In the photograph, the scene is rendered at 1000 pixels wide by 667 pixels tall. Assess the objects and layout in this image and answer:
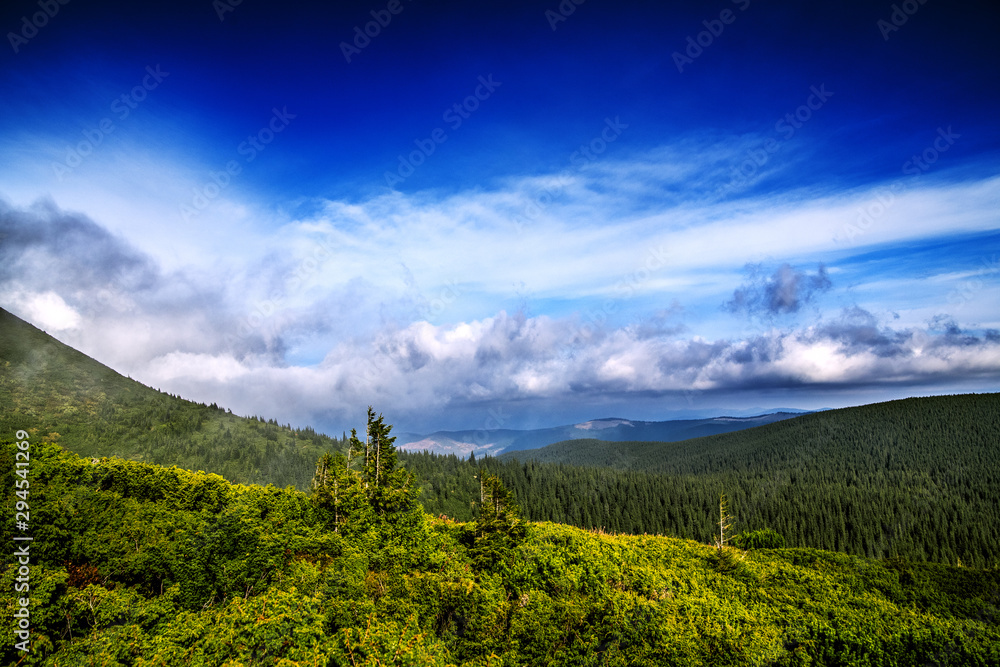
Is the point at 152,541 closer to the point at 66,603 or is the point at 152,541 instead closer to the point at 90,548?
the point at 90,548

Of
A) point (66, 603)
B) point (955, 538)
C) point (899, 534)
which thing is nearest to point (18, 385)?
point (66, 603)

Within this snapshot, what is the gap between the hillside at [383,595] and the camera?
20812 mm

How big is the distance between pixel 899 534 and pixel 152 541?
233740 millimetres

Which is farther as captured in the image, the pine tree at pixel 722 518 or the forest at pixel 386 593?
the pine tree at pixel 722 518

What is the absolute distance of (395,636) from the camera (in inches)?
850

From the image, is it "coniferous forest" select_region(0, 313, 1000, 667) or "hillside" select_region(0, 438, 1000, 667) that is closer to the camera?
"hillside" select_region(0, 438, 1000, 667)

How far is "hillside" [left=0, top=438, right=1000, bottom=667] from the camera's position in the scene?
20812 millimetres

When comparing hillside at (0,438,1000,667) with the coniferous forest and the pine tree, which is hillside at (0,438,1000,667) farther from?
the pine tree

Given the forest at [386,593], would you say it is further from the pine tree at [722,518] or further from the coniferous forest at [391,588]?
the pine tree at [722,518]

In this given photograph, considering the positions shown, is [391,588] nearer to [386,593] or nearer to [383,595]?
[386,593]
